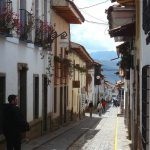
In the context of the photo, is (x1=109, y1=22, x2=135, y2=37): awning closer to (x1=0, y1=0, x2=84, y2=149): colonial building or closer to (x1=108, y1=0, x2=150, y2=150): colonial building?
(x1=108, y1=0, x2=150, y2=150): colonial building

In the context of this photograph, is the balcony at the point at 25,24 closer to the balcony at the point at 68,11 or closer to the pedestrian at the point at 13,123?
the pedestrian at the point at 13,123

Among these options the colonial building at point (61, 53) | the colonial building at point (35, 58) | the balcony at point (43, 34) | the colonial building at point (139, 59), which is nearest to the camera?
the colonial building at point (139, 59)

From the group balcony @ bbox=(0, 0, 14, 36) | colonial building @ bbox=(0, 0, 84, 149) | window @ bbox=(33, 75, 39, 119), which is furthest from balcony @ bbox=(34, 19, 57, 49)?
balcony @ bbox=(0, 0, 14, 36)

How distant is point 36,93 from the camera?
22.3 meters

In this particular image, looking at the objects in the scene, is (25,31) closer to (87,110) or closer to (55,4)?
(55,4)

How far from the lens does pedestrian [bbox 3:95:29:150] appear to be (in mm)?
12172

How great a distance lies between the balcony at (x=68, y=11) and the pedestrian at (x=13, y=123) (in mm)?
15584

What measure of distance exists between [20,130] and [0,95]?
11.7ft

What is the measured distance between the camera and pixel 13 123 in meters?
12.3

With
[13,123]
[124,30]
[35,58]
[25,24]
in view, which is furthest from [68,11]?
[13,123]

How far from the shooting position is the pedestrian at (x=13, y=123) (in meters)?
12.2

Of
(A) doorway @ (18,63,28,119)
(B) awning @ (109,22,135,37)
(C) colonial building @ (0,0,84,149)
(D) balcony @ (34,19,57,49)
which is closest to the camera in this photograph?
(B) awning @ (109,22,135,37)

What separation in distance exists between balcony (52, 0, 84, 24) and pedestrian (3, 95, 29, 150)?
1558 centimetres

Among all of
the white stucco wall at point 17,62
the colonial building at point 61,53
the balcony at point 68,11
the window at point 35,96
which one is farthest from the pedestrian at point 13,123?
the balcony at point 68,11
